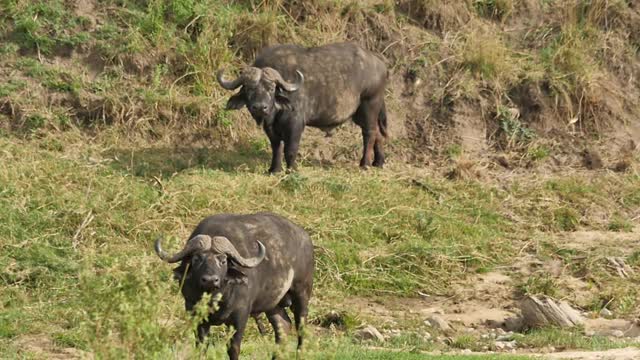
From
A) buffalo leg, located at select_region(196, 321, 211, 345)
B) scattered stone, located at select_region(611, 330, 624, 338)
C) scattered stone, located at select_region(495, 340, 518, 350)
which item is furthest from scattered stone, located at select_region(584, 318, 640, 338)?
buffalo leg, located at select_region(196, 321, 211, 345)

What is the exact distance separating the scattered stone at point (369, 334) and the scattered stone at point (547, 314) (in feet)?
4.79

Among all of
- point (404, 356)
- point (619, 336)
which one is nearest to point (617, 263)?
point (619, 336)

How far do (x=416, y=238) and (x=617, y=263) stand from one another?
2.08 metres

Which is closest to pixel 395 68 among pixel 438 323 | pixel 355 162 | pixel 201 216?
pixel 355 162

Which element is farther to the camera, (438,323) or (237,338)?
(438,323)

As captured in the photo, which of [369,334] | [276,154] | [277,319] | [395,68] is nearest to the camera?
[277,319]

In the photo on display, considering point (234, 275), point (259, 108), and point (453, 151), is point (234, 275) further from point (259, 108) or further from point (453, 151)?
point (453, 151)

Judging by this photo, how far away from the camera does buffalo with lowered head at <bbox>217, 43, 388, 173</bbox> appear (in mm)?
15641

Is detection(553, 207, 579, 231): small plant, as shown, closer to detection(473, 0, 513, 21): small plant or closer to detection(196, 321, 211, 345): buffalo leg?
detection(473, 0, 513, 21): small plant

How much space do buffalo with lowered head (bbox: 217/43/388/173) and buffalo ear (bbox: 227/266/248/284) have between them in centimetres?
564

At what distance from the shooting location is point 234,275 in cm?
997

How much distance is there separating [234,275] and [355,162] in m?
7.75

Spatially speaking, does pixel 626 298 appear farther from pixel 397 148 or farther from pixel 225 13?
pixel 225 13

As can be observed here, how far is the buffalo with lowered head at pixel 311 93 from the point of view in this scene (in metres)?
15.6
